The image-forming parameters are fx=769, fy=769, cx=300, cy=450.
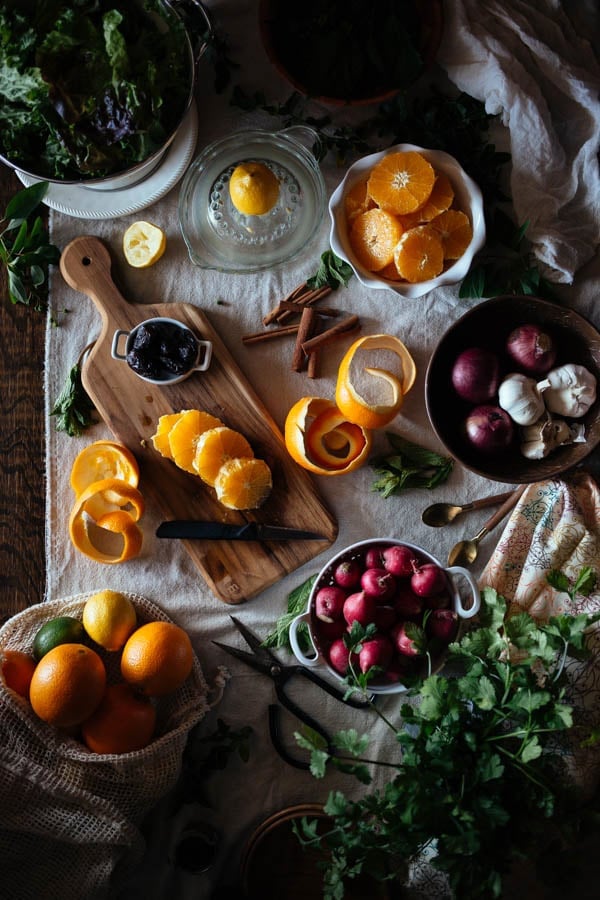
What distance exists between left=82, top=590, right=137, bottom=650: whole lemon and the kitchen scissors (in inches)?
10.0

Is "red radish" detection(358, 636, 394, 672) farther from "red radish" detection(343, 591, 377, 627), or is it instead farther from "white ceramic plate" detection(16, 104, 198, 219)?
"white ceramic plate" detection(16, 104, 198, 219)

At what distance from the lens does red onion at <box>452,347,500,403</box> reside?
6.41 ft

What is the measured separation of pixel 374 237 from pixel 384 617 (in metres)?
0.97

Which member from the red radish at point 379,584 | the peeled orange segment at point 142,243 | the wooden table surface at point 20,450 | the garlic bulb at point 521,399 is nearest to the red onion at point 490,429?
the garlic bulb at point 521,399

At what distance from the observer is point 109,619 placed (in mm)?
1975

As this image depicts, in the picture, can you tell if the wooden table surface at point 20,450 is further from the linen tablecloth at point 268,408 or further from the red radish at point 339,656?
the red radish at point 339,656

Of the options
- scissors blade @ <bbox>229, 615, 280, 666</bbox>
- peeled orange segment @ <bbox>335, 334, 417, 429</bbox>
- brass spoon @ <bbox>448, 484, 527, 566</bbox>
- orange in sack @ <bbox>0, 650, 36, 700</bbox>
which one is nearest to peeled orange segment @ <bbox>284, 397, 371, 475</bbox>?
peeled orange segment @ <bbox>335, 334, 417, 429</bbox>

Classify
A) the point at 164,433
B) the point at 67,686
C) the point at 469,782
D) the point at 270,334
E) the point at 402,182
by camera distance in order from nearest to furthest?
1. the point at 469,782
2. the point at 67,686
3. the point at 402,182
4. the point at 164,433
5. the point at 270,334

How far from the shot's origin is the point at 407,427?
2.14 metres

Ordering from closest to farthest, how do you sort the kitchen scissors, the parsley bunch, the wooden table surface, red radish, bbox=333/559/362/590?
the parsley bunch → red radish, bbox=333/559/362/590 → the kitchen scissors → the wooden table surface

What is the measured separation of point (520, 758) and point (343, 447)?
0.92 m

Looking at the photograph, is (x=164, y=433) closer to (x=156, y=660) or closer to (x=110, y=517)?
(x=110, y=517)

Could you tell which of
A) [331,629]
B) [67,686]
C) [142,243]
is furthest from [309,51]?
[67,686]

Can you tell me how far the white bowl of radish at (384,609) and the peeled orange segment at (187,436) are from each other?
46cm
